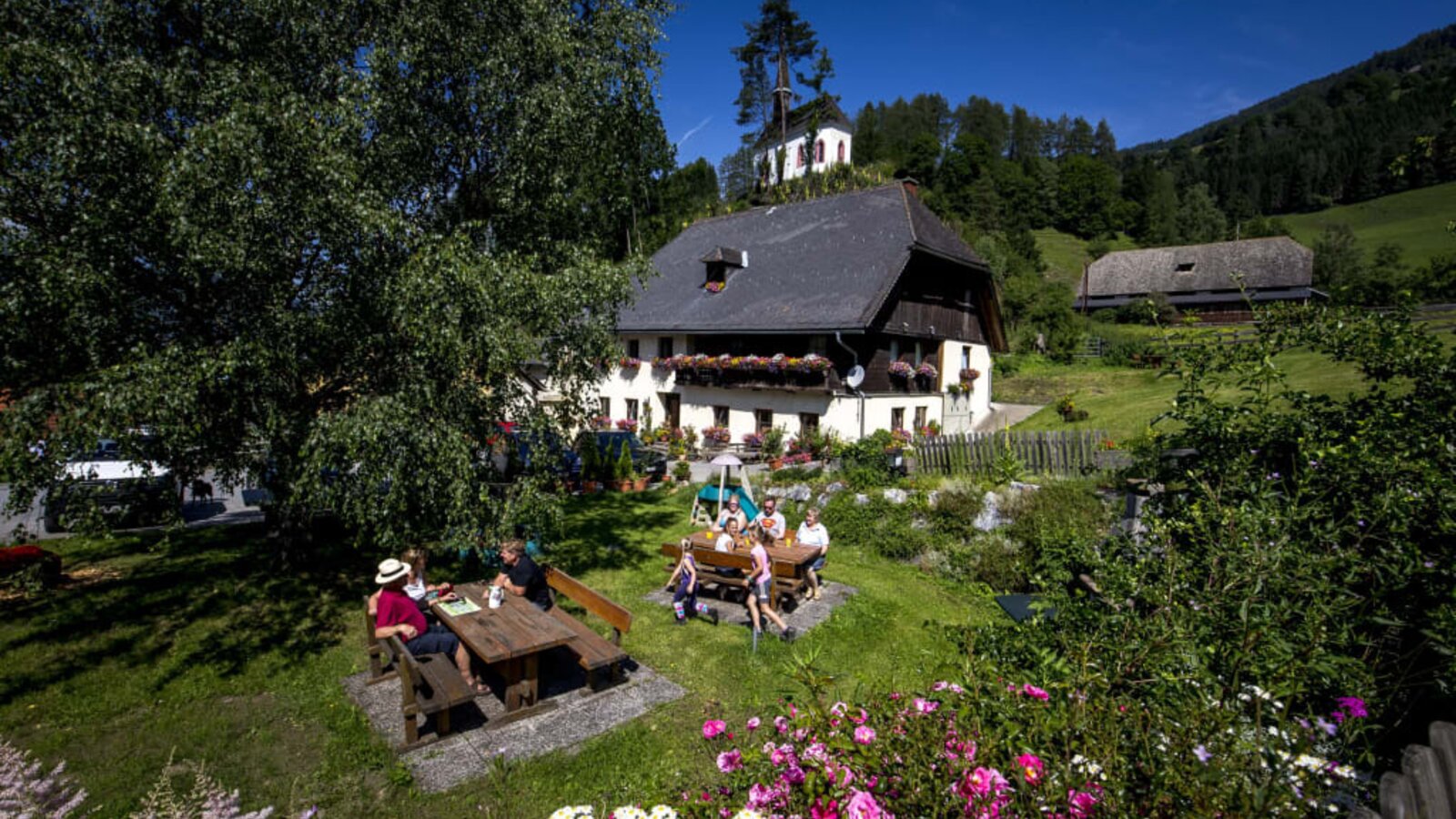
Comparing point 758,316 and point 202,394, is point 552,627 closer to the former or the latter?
point 202,394

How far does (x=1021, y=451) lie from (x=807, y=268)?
11.9 m

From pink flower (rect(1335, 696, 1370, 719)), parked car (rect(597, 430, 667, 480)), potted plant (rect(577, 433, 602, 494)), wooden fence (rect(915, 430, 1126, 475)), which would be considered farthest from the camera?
parked car (rect(597, 430, 667, 480))

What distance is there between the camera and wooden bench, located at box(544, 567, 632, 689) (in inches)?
263

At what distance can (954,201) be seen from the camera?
260 feet

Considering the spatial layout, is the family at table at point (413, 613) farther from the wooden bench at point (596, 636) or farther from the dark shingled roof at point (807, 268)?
the dark shingled roof at point (807, 268)

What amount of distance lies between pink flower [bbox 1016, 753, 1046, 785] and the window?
19.7 m

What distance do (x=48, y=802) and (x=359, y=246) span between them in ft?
22.3

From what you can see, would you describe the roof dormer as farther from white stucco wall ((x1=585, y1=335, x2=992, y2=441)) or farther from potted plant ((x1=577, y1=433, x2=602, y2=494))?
potted plant ((x1=577, y1=433, x2=602, y2=494))

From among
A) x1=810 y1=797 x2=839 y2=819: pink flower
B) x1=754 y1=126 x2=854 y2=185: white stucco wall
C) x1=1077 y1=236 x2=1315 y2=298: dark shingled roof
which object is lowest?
x1=810 y1=797 x2=839 y2=819: pink flower

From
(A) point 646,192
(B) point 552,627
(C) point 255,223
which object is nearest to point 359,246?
(C) point 255,223

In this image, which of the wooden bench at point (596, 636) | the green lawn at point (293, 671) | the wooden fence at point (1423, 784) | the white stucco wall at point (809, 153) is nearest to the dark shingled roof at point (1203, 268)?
the white stucco wall at point (809, 153)

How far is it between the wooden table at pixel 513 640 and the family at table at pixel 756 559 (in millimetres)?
2196

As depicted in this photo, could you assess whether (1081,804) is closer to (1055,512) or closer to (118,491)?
(1055,512)

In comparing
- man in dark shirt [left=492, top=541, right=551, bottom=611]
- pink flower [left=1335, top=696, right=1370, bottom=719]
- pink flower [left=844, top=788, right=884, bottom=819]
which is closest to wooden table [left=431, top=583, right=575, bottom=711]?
man in dark shirt [left=492, top=541, right=551, bottom=611]
